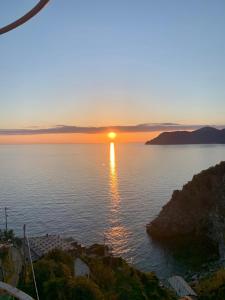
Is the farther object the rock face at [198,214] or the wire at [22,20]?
the rock face at [198,214]

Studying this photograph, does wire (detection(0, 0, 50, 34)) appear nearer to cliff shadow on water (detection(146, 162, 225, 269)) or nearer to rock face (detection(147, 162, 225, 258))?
cliff shadow on water (detection(146, 162, 225, 269))

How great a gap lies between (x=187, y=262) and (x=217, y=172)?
65.1ft

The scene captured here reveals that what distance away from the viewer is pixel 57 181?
4306 inches

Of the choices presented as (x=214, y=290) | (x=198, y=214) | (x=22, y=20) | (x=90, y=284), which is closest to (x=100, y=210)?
(x=198, y=214)

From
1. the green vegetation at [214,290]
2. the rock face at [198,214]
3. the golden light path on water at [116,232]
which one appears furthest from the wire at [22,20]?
the rock face at [198,214]

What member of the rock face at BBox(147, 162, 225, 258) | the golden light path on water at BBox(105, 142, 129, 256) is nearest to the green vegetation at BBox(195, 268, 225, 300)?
the golden light path on water at BBox(105, 142, 129, 256)

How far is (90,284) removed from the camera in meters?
16.8

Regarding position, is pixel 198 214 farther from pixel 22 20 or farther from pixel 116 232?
pixel 22 20

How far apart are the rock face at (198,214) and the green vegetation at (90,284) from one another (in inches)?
1040

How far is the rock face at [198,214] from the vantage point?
52.2 meters

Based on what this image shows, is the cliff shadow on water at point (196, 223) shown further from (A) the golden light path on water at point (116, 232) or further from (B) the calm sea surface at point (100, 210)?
(A) the golden light path on water at point (116, 232)

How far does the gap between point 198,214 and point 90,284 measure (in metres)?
41.4

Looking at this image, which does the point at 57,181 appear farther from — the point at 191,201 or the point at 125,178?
the point at 191,201

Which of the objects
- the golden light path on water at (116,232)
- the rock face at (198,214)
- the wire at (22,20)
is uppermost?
the wire at (22,20)
